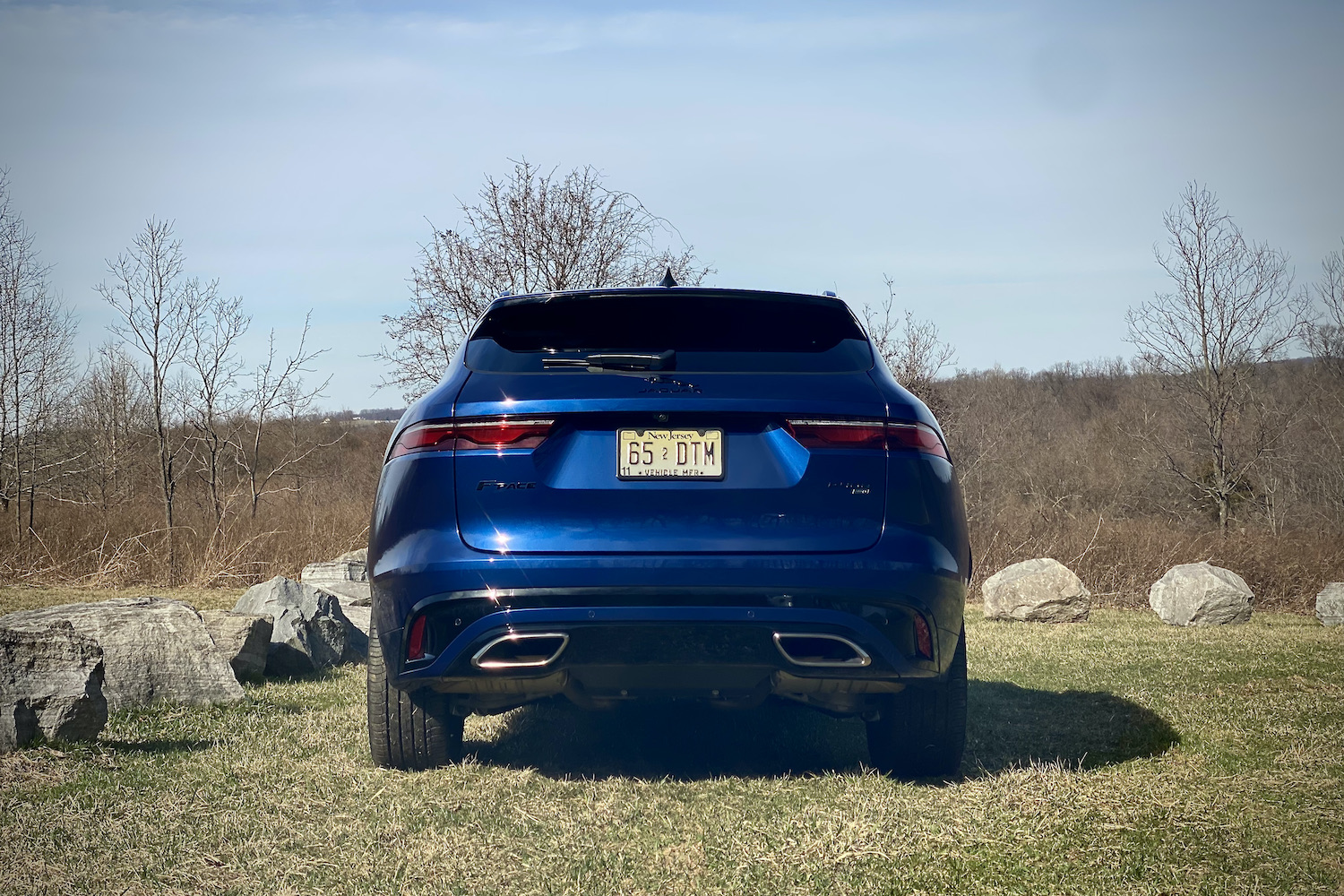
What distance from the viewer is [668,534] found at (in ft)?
10.1

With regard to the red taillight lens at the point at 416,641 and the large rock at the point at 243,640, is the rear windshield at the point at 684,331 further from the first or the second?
the large rock at the point at 243,640

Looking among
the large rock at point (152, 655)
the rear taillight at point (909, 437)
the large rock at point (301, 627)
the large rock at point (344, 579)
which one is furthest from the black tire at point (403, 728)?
the large rock at point (344, 579)

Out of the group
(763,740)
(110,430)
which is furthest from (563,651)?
(110,430)

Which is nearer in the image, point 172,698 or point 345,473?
point 172,698

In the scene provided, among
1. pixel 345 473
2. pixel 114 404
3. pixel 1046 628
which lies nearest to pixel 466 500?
pixel 1046 628

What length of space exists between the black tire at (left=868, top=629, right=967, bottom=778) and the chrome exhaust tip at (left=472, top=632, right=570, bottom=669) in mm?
1281

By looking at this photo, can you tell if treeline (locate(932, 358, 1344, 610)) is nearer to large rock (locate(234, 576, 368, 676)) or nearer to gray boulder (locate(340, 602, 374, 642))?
gray boulder (locate(340, 602, 374, 642))

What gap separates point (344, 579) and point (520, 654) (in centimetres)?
856

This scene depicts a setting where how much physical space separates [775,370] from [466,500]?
3.50 ft

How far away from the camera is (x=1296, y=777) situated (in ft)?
12.3

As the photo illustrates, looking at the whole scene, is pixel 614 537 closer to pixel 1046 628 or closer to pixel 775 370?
pixel 775 370

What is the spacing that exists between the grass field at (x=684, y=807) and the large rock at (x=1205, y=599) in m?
7.71

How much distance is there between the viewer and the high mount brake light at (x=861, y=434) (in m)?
3.17

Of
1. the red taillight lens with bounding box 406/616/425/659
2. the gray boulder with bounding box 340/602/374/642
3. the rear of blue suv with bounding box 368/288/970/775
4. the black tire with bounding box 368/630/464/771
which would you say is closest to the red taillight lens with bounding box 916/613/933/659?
the rear of blue suv with bounding box 368/288/970/775
